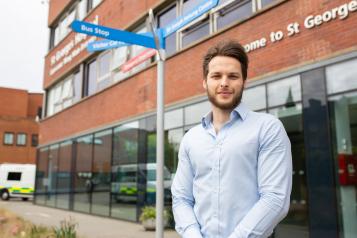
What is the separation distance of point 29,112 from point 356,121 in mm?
54421

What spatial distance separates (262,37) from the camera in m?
8.46

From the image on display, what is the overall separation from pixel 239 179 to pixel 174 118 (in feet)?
31.7

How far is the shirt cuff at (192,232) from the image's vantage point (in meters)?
1.82

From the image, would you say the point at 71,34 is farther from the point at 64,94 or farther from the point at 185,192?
the point at 185,192

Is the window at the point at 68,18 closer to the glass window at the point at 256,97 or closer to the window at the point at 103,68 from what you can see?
the window at the point at 103,68

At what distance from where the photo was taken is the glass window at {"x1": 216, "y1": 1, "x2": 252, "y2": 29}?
30.4 feet

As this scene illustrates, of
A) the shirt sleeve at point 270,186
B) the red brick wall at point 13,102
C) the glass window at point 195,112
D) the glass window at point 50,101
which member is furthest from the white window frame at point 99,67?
the red brick wall at point 13,102

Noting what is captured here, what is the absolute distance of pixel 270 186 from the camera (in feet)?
5.55

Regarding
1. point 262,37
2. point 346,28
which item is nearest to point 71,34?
point 262,37

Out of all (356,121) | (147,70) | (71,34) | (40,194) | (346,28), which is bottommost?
(40,194)

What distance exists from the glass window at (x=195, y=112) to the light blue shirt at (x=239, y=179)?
26.6 feet

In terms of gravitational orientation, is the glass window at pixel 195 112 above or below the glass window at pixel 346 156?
above

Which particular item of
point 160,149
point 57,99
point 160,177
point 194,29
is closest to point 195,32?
point 194,29

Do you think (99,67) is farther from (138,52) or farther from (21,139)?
(21,139)
